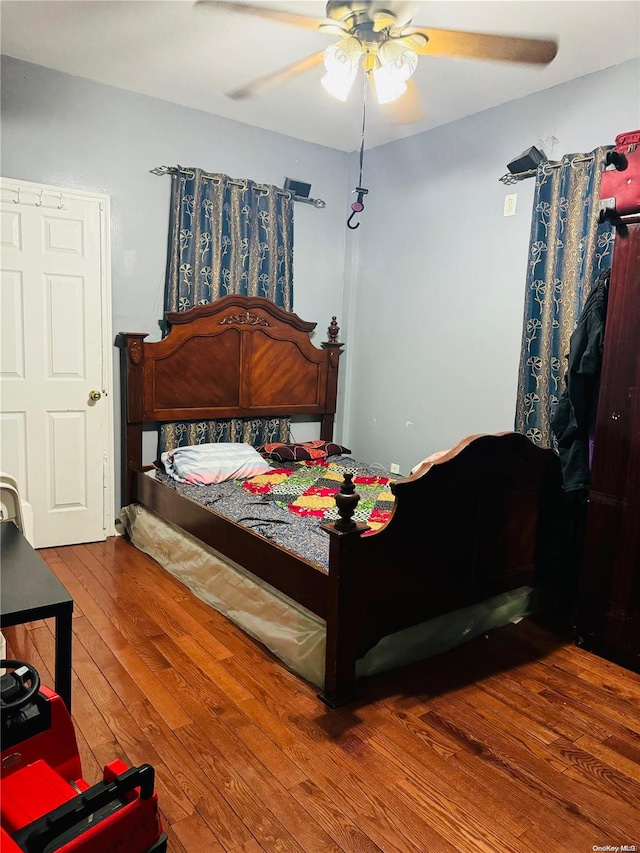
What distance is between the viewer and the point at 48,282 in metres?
3.46

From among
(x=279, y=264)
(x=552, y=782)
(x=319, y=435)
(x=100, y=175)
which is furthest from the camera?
(x=319, y=435)

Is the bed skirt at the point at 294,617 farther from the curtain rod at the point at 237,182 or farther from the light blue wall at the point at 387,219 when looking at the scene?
the curtain rod at the point at 237,182

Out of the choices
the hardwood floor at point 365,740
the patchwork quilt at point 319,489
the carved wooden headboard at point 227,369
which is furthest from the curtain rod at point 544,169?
the hardwood floor at point 365,740

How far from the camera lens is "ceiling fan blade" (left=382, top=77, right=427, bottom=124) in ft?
11.4

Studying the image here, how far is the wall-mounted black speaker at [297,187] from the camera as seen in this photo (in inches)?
169

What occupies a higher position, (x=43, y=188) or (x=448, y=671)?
(x=43, y=188)

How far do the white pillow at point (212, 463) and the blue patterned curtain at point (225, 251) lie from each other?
0.95ft

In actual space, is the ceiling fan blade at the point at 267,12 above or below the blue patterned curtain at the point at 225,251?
above

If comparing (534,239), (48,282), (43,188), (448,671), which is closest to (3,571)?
(448,671)

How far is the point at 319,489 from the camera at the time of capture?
3475 millimetres

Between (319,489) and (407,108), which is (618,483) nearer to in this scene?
(319,489)

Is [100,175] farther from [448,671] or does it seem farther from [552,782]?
[552,782]

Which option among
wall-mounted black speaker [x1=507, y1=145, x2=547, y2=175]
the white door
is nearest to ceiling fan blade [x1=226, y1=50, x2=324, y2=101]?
the white door

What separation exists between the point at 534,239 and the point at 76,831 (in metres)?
3.31
